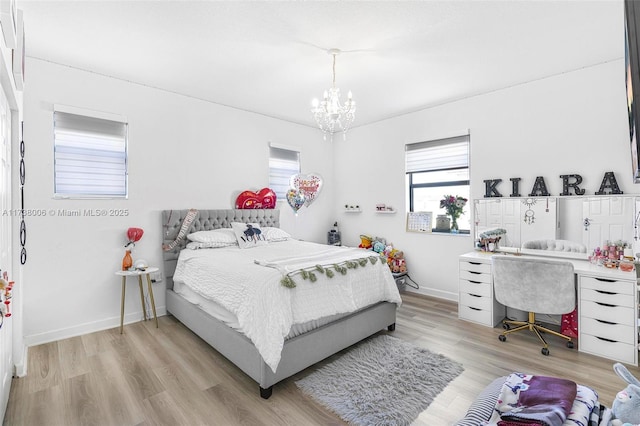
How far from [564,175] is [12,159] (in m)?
5.12

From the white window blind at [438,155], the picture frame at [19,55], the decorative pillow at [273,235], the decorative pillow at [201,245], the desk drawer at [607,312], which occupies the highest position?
the picture frame at [19,55]

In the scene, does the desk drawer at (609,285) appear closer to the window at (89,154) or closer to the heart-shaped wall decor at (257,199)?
the heart-shaped wall decor at (257,199)

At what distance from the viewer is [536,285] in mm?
2793

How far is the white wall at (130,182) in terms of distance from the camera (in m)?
3.04

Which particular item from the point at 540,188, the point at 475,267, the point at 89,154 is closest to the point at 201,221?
the point at 89,154

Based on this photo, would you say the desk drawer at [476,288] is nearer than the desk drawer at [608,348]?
No

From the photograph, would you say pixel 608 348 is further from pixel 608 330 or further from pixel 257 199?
pixel 257 199

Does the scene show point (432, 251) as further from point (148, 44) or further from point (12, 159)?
point (12, 159)

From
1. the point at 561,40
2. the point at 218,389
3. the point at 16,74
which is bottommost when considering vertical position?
the point at 218,389

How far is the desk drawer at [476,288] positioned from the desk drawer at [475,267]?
135 mm

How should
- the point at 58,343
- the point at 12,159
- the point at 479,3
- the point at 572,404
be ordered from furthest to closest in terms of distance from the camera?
the point at 58,343
the point at 12,159
the point at 479,3
the point at 572,404

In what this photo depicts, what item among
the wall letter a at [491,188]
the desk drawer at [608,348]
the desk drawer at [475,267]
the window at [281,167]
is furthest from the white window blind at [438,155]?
the desk drawer at [608,348]

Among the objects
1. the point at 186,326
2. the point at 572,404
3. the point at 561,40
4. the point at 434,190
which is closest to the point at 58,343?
the point at 186,326

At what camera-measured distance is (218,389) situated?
89.4 inches
